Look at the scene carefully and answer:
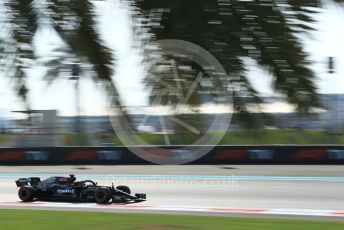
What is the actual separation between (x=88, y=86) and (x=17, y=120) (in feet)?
0.52

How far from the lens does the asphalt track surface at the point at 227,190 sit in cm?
1147

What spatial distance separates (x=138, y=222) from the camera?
8820 millimetres

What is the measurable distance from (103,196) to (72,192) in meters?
0.98

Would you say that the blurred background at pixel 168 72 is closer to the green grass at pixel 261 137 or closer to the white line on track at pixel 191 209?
the green grass at pixel 261 137

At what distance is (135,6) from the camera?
3.85 feet

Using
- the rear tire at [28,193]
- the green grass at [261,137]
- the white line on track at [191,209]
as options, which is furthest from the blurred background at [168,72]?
the rear tire at [28,193]

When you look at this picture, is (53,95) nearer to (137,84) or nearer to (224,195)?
(137,84)

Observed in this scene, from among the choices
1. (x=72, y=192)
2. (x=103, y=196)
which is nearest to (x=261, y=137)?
(x=103, y=196)

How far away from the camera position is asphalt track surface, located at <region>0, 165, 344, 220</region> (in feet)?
37.6

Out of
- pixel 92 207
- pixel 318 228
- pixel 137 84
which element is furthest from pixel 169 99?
pixel 92 207

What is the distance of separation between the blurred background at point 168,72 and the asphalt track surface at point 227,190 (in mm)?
7035

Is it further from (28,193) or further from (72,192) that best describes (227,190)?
(28,193)

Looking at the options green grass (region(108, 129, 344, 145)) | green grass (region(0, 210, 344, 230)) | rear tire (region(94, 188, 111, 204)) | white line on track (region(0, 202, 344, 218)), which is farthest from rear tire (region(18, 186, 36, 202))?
green grass (region(108, 129, 344, 145))

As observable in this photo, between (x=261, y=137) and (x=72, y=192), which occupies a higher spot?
(x=261, y=137)
